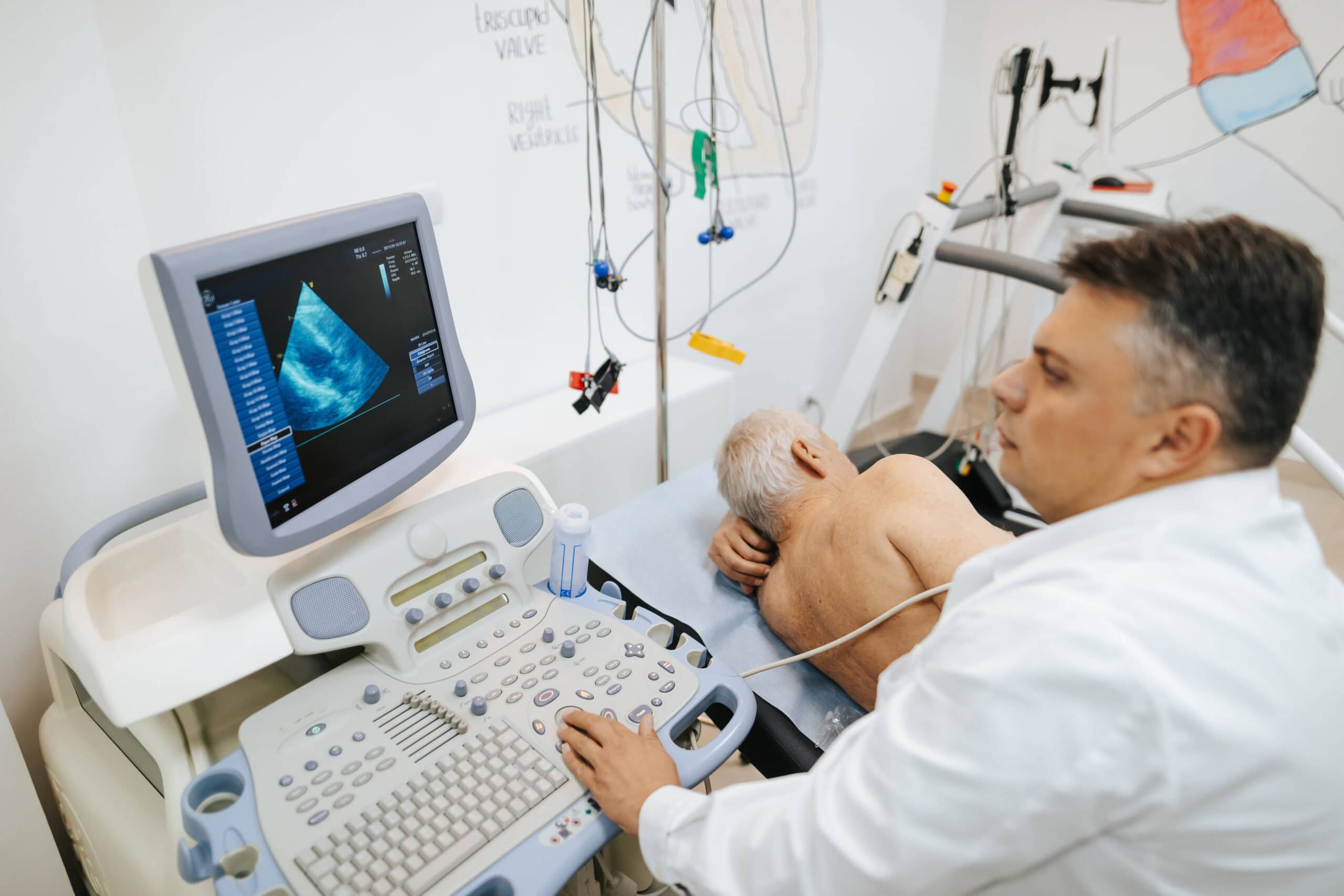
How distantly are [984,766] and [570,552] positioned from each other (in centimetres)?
67

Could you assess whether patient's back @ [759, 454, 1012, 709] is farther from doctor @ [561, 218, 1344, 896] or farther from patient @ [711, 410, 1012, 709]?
doctor @ [561, 218, 1344, 896]

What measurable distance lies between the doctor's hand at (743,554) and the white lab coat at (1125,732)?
0.76 meters

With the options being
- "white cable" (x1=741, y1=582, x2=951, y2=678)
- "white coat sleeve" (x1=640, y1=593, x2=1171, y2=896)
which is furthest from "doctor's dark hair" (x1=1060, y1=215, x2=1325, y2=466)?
"white cable" (x1=741, y1=582, x2=951, y2=678)

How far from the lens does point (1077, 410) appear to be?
730 millimetres

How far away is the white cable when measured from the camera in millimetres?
1117

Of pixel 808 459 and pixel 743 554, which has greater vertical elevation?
pixel 808 459

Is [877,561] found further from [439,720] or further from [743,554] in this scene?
[439,720]

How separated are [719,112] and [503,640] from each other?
1707 mm

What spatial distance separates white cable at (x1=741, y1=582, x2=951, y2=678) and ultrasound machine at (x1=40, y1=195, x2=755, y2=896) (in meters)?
0.20

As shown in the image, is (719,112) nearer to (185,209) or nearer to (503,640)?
(185,209)

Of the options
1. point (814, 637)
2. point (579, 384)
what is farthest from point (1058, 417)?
point (579, 384)

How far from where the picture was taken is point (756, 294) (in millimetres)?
2600

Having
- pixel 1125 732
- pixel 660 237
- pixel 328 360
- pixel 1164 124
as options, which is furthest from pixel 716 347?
pixel 1164 124

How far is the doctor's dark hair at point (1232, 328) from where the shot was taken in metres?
0.67
